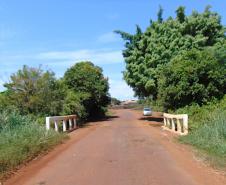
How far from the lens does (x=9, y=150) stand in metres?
13.1

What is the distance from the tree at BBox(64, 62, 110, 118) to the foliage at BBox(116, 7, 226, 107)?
6881mm

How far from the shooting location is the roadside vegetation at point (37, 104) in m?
14.2

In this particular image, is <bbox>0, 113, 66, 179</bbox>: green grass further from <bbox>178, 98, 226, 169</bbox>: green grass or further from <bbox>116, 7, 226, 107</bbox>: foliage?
<bbox>116, 7, 226, 107</bbox>: foliage

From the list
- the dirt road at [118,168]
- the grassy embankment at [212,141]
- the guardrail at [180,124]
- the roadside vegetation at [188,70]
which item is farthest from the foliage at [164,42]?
the dirt road at [118,168]

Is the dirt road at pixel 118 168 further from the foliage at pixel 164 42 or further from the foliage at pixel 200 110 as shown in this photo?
the foliage at pixel 164 42

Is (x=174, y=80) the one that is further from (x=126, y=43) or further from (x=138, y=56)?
(x=126, y=43)

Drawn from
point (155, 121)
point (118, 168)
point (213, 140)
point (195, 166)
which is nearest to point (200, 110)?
point (213, 140)

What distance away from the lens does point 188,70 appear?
2788cm

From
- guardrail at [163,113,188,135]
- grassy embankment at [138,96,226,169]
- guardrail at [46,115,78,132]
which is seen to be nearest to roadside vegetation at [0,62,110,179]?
guardrail at [46,115,78,132]

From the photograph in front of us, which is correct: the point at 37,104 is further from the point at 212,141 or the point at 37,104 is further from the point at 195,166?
the point at 195,166

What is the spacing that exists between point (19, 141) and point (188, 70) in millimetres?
15731

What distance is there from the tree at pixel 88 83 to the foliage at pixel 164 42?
271 inches

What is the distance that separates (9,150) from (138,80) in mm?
26660

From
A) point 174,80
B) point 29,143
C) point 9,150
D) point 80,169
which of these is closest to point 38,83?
point 174,80
